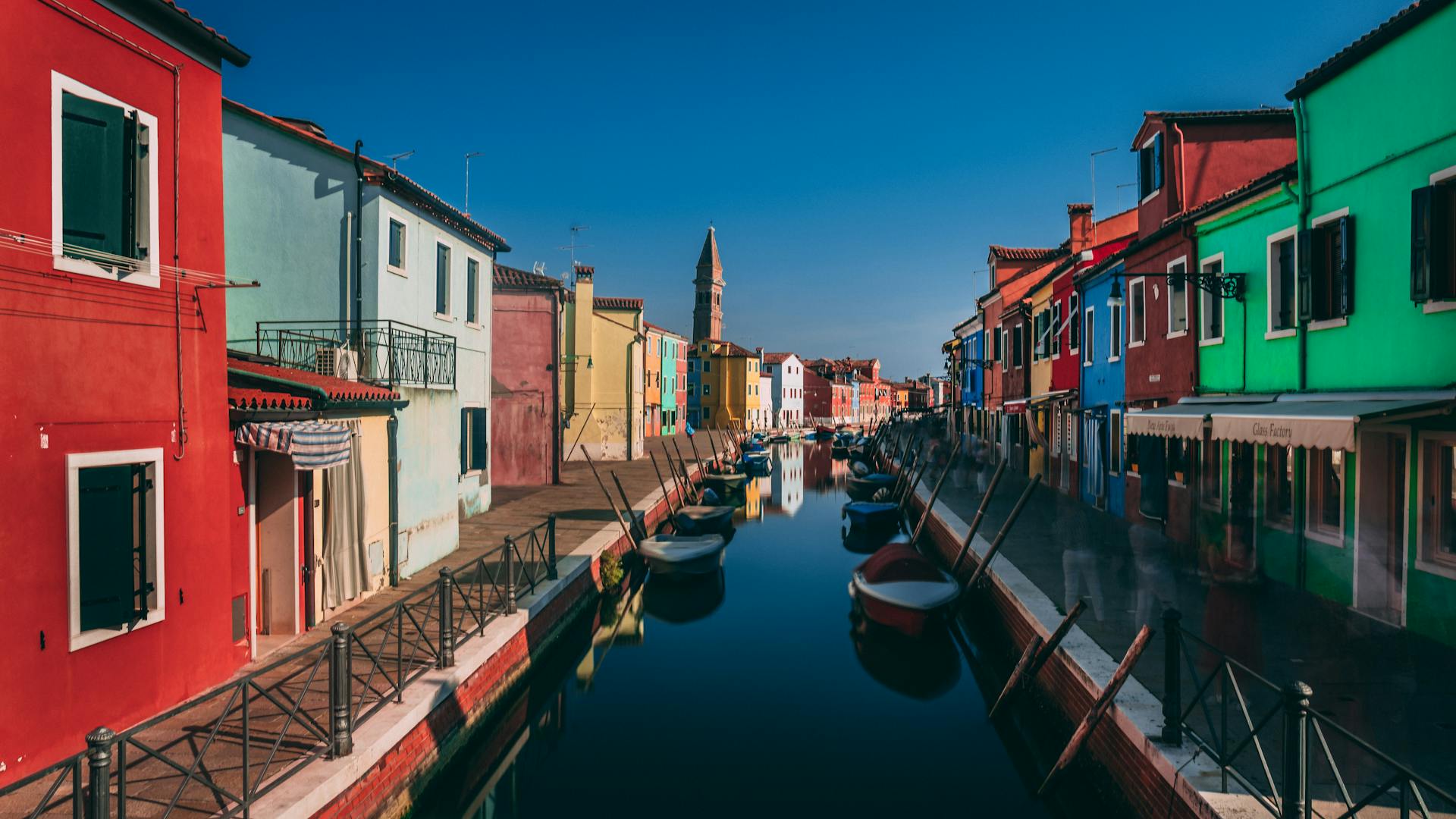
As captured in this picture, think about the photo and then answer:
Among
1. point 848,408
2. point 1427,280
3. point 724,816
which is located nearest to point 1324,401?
point 1427,280

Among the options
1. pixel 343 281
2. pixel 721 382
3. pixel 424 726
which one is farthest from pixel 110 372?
pixel 721 382

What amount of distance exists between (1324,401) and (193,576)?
13.0 m

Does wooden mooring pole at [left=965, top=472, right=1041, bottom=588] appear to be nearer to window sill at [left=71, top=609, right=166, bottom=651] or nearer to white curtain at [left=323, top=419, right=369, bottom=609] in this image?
white curtain at [left=323, top=419, right=369, bottom=609]

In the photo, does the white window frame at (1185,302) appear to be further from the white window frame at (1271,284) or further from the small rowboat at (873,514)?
the small rowboat at (873,514)

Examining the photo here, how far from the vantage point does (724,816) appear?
8359 millimetres

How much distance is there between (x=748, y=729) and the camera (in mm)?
10789

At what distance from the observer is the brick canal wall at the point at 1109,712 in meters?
5.98

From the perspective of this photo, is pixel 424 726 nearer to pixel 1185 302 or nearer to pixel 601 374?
pixel 1185 302

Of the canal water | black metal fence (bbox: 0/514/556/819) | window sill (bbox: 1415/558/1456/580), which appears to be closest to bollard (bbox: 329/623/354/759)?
black metal fence (bbox: 0/514/556/819)

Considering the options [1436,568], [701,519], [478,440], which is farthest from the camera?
[701,519]

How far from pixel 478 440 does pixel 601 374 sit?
67.1 feet

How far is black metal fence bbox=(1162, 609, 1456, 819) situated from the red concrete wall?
22.6 meters

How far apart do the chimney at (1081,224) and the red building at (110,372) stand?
24.0 m

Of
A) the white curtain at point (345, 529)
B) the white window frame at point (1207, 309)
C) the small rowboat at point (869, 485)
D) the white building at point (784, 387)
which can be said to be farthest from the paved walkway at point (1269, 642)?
the white building at point (784, 387)
